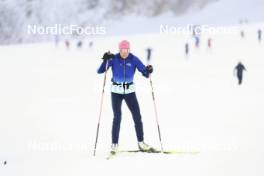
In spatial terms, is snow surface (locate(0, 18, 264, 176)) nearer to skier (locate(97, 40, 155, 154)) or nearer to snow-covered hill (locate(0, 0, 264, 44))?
skier (locate(97, 40, 155, 154))

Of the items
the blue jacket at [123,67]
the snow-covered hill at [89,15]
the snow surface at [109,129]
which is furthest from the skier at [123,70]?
the snow-covered hill at [89,15]

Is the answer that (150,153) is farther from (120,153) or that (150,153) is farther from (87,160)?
(87,160)

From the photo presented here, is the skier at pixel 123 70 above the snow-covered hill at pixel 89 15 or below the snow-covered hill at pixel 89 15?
below

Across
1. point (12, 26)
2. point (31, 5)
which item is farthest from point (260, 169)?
point (12, 26)

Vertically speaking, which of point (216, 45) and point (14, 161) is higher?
point (216, 45)

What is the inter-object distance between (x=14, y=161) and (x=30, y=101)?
1156 mm

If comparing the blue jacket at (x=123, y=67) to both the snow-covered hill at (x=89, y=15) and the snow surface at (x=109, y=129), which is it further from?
the snow-covered hill at (x=89, y=15)

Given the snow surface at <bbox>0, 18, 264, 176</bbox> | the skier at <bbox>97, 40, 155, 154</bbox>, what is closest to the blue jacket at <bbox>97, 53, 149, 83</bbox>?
the skier at <bbox>97, 40, 155, 154</bbox>

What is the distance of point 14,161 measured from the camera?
420 cm

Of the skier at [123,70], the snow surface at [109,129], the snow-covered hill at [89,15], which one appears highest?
the snow-covered hill at [89,15]

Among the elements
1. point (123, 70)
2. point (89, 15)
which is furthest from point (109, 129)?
point (89, 15)

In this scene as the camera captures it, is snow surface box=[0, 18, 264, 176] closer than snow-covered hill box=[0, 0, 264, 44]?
Yes

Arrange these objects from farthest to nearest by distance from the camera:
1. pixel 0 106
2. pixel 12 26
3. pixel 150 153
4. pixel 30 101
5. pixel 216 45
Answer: pixel 216 45, pixel 12 26, pixel 30 101, pixel 0 106, pixel 150 153

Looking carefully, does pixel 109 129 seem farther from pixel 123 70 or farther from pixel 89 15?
pixel 89 15
